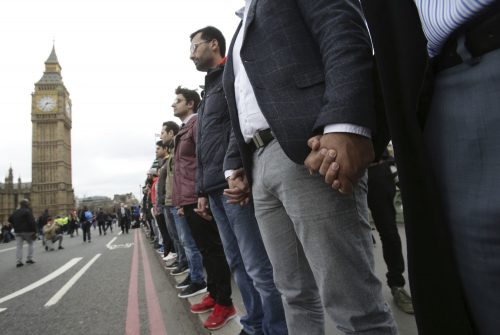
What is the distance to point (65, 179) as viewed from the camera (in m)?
71.4

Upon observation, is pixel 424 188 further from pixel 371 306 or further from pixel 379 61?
pixel 371 306

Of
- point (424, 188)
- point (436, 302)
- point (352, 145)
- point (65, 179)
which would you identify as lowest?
point (436, 302)

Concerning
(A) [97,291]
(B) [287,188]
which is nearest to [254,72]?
(B) [287,188]

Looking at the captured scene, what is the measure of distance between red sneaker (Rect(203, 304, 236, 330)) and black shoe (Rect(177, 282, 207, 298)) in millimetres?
1068

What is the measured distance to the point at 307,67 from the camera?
1188 millimetres

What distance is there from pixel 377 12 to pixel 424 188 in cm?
43

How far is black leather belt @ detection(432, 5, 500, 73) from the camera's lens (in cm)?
61

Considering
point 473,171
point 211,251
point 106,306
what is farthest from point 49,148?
point 473,171

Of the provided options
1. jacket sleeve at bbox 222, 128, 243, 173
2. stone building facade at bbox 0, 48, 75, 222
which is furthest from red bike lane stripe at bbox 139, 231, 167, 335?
stone building facade at bbox 0, 48, 75, 222

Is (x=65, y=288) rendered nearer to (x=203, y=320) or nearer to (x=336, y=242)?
(x=203, y=320)

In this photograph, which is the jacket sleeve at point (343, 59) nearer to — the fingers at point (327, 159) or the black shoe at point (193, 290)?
the fingers at point (327, 159)

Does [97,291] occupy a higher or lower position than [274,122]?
lower

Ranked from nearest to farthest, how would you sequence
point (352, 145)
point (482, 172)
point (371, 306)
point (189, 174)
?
point (482, 172) < point (352, 145) < point (371, 306) < point (189, 174)

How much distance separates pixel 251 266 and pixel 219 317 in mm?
892
